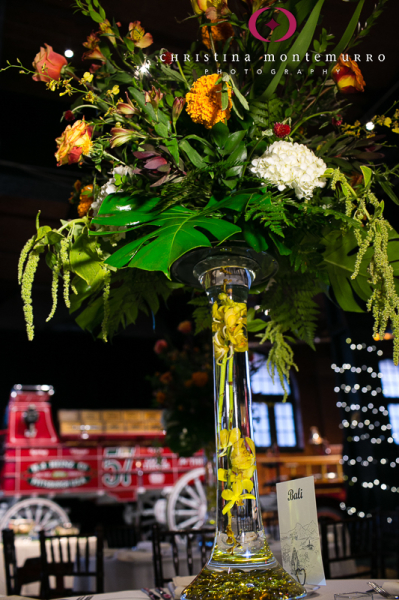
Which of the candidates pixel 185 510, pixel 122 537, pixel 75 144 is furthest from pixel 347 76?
pixel 185 510

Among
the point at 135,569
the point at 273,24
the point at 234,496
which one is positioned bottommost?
the point at 135,569

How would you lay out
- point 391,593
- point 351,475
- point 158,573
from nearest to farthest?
point 391,593 → point 158,573 → point 351,475

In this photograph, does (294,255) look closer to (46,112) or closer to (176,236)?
(176,236)

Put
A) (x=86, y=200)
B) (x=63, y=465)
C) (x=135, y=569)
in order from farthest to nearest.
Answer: (x=63, y=465), (x=135, y=569), (x=86, y=200)

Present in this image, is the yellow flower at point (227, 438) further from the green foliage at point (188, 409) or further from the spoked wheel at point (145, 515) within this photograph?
the spoked wheel at point (145, 515)

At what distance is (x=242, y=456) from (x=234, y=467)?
0.02 metres

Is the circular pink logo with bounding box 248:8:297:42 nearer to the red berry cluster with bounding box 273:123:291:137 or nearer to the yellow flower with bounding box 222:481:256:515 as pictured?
the red berry cluster with bounding box 273:123:291:137

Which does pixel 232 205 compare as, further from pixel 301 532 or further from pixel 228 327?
pixel 301 532

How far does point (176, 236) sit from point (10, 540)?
1839 millimetres

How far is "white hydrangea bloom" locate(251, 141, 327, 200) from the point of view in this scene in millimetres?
775

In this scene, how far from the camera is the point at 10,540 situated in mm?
2004

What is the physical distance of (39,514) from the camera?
24.4 feet

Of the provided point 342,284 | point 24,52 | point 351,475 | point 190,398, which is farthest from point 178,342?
point 342,284

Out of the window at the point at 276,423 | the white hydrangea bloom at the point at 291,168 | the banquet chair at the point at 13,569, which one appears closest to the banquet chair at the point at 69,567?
the banquet chair at the point at 13,569
